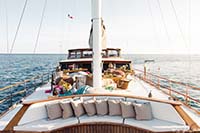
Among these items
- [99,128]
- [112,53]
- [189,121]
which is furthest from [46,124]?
[112,53]

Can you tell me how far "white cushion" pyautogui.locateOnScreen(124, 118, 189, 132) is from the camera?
10.7 ft

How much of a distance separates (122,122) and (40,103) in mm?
1682

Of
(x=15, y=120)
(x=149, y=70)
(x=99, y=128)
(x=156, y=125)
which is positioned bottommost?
(x=99, y=128)

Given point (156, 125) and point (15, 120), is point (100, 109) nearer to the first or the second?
point (156, 125)

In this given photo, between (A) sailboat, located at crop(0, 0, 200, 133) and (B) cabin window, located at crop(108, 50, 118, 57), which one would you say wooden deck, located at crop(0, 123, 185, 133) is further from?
(B) cabin window, located at crop(108, 50, 118, 57)

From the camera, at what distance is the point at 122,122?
11.5ft

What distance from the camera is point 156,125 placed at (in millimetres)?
3393

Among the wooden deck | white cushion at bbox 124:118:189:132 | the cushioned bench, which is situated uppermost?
the cushioned bench

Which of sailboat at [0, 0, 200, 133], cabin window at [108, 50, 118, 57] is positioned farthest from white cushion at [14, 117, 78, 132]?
cabin window at [108, 50, 118, 57]

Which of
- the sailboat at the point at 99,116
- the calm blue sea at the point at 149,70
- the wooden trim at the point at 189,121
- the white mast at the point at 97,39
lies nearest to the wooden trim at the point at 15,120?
the sailboat at the point at 99,116

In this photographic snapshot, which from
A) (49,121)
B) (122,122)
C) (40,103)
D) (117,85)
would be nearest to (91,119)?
(122,122)

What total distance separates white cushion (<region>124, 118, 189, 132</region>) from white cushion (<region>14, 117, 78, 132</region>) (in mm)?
1068

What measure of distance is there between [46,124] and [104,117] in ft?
3.65

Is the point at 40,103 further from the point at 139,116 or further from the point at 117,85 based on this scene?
the point at 117,85
